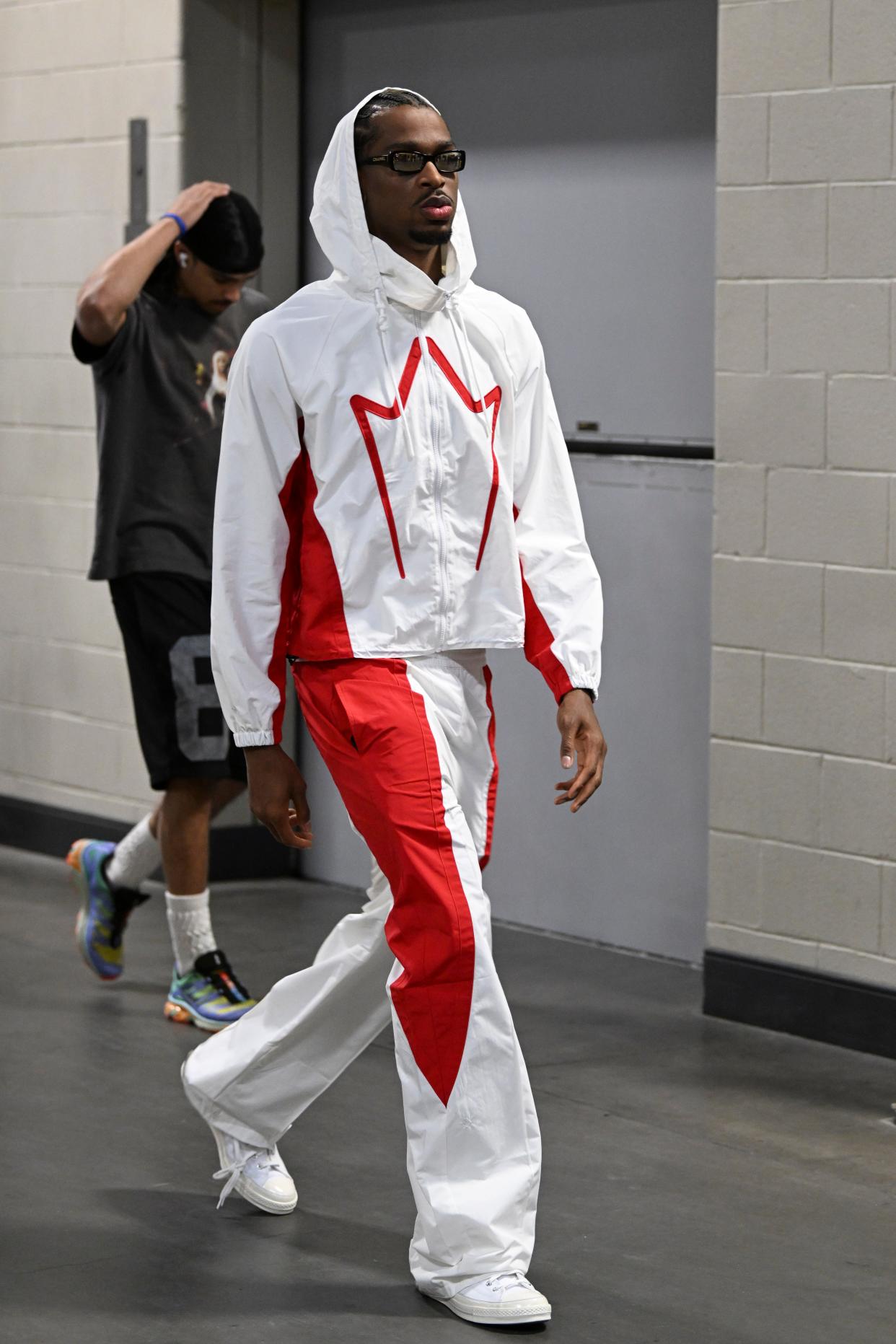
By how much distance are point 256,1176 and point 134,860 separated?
1.54 metres

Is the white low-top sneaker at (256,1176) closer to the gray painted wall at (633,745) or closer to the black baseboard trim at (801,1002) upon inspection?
the black baseboard trim at (801,1002)

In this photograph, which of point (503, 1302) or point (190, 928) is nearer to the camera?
point (503, 1302)

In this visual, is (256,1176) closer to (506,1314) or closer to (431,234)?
(506,1314)

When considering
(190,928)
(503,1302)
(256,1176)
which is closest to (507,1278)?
(503,1302)

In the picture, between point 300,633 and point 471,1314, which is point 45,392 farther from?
point 471,1314

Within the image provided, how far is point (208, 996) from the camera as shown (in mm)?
4777

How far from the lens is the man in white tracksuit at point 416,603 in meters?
3.12

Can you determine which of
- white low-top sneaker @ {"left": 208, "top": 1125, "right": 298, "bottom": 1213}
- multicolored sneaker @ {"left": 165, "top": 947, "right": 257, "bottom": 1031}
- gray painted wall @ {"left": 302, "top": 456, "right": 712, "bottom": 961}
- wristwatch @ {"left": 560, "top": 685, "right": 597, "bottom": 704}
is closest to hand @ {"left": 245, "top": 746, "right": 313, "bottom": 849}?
wristwatch @ {"left": 560, "top": 685, "right": 597, "bottom": 704}

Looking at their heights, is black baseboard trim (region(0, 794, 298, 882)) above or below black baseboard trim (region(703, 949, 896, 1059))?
above

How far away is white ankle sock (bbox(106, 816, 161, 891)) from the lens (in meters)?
5.01

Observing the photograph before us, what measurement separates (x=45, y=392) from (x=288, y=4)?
1.36 metres

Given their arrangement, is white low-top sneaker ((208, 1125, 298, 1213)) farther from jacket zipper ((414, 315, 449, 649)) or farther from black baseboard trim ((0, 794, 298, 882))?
black baseboard trim ((0, 794, 298, 882))

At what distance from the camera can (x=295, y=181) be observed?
6.32 m

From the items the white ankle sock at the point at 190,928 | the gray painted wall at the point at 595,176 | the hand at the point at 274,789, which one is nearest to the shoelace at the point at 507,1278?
the hand at the point at 274,789
